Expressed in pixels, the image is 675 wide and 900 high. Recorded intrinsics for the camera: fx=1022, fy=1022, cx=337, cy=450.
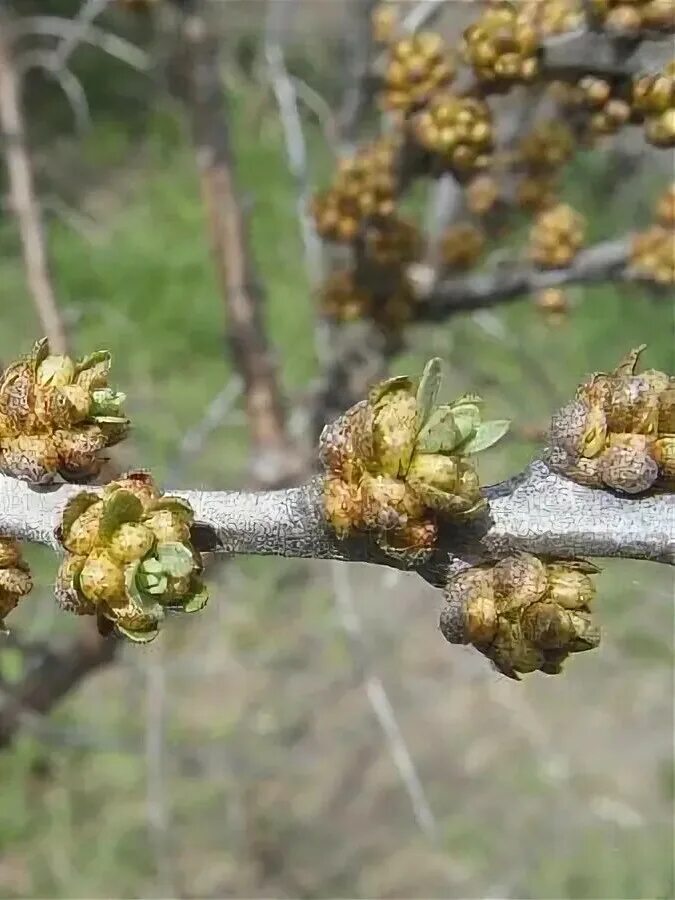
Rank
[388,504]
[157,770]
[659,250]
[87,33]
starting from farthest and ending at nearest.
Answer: [87,33]
[157,770]
[659,250]
[388,504]

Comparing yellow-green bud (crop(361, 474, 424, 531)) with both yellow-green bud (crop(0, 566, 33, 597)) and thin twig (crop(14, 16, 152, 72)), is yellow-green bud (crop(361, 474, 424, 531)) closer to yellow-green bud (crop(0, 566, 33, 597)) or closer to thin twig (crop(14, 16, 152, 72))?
yellow-green bud (crop(0, 566, 33, 597))

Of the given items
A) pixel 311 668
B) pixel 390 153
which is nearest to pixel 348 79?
pixel 390 153

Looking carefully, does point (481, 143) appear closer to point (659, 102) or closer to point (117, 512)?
point (659, 102)

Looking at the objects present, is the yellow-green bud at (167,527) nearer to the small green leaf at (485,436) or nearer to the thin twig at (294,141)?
the small green leaf at (485,436)

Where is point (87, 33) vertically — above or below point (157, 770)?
above

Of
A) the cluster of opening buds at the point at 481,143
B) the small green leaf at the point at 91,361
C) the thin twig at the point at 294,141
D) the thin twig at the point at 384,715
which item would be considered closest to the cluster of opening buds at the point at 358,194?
the cluster of opening buds at the point at 481,143

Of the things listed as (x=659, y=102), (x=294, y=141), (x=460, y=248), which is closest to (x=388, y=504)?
(x=659, y=102)
